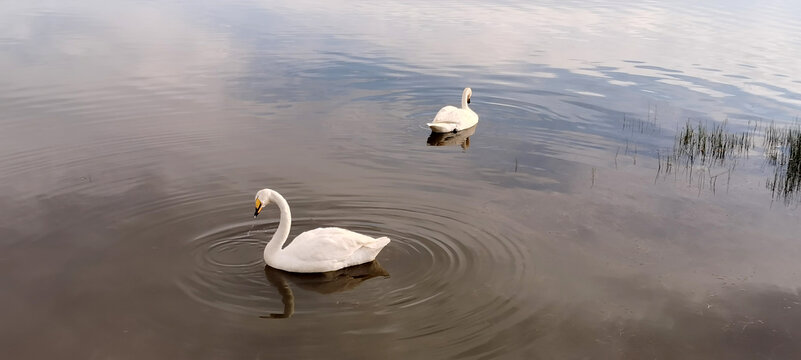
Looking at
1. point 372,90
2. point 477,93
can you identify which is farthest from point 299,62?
point 477,93

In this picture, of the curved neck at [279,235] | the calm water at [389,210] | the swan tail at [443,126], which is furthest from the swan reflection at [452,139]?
the curved neck at [279,235]

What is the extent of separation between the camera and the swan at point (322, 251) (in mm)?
10766

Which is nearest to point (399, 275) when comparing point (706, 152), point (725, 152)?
point (706, 152)

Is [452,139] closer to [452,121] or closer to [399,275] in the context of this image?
[452,121]

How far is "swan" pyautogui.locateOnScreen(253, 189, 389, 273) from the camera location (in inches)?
424

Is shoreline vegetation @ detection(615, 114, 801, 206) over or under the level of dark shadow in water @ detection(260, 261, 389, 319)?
over

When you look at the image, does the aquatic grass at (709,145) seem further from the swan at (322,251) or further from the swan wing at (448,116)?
the swan at (322,251)

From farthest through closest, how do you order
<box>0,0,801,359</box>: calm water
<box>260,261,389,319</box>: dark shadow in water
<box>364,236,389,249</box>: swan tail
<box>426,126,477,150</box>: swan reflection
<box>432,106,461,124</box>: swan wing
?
<box>432,106,461,124</box>: swan wing
<box>426,126,477,150</box>: swan reflection
<box>364,236,389,249</box>: swan tail
<box>260,261,389,319</box>: dark shadow in water
<box>0,0,801,359</box>: calm water

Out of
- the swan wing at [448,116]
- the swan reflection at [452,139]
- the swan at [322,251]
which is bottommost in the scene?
the swan at [322,251]

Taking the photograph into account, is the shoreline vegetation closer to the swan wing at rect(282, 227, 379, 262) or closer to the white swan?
the white swan

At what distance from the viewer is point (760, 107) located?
23.2m

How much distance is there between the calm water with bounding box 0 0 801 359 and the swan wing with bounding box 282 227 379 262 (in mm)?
355

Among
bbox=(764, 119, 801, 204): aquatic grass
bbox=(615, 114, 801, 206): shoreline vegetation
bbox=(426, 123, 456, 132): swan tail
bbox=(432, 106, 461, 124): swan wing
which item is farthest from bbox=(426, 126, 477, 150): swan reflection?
bbox=(764, 119, 801, 204): aquatic grass

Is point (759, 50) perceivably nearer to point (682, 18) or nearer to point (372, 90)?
point (682, 18)
